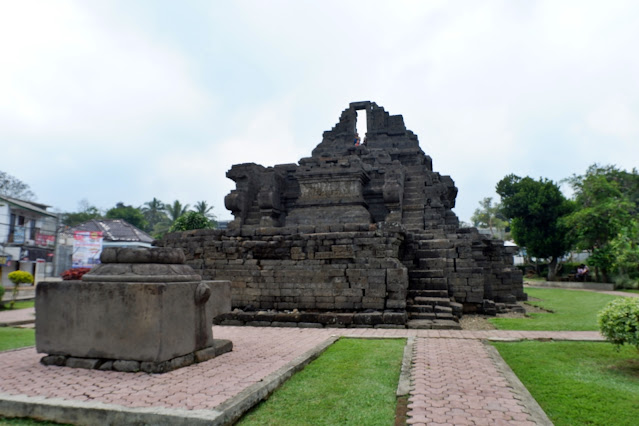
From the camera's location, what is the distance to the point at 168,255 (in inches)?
215

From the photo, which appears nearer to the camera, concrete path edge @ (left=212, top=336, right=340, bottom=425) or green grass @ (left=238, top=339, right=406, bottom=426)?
concrete path edge @ (left=212, top=336, right=340, bottom=425)

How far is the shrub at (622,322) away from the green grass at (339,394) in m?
2.68

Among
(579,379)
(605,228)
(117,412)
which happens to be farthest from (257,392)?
(605,228)

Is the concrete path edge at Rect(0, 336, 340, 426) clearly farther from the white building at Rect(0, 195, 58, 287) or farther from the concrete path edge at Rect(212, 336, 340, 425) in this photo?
the white building at Rect(0, 195, 58, 287)

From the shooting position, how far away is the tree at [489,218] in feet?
178

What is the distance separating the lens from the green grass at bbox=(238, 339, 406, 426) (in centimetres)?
363

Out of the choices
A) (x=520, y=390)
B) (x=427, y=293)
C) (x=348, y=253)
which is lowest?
(x=520, y=390)

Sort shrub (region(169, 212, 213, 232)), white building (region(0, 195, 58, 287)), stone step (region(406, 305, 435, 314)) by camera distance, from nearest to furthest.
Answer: stone step (region(406, 305, 435, 314))
shrub (region(169, 212, 213, 232))
white building (region(0, 195, 58, 287))

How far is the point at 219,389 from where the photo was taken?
4.10 meters

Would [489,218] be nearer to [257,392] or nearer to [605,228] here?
[605,228]

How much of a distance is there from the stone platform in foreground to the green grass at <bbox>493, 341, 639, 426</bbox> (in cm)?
29

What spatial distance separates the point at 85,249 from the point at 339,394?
1130 inches

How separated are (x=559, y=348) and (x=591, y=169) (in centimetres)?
3318

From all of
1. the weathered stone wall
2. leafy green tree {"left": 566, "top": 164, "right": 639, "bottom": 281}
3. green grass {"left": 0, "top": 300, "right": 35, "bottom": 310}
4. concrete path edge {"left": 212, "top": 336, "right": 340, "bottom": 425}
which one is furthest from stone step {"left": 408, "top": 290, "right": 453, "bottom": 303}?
leafy green tree {"left": 566, "top": 164, "right": 639, "bottom": 281}
